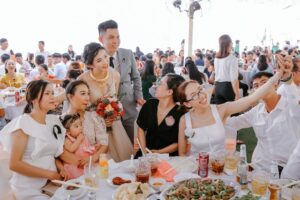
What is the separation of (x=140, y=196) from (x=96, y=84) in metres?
1.35

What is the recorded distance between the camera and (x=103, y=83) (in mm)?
2650

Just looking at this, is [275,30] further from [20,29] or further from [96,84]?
[96,84]

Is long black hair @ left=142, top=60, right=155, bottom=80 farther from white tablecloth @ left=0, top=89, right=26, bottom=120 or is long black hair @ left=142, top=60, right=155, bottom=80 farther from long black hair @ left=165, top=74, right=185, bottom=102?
long black hair @ left=165, top=74, right=185, bottom=102

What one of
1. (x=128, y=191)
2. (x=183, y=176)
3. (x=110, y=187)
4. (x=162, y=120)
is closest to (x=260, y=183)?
(x=183, y=176)

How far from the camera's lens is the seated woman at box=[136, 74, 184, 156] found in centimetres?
254

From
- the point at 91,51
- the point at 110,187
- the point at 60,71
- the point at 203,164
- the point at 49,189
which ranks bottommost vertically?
the point at 49,189

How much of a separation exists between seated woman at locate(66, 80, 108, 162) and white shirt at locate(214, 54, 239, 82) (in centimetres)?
295

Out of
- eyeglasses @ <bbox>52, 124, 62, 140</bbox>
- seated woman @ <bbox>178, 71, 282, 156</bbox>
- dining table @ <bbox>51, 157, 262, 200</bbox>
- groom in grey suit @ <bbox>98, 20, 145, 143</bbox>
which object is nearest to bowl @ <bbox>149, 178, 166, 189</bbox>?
dining table @ <bbox>51, 157, 262, 200</bbox>

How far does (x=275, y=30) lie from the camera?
1672cm

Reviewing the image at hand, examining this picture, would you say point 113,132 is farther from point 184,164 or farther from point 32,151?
point 184,164

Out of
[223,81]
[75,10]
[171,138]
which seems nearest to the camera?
[171,138]

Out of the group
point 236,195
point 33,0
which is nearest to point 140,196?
point 236,195

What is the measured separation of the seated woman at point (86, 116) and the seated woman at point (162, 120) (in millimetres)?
347

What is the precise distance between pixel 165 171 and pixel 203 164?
0.78 feet
